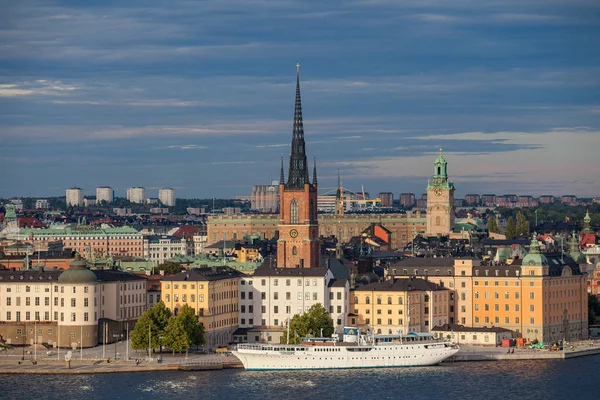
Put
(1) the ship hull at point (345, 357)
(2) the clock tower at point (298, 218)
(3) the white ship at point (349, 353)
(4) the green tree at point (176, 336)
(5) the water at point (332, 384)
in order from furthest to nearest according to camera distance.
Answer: (2) the clock tower at point (298, 218) < (4) the green tree at point (176, 336) < (3) the white ship at point (349, 353) < (1) the ship hull at point (345, 357) < (5) the water at point (332, 384)

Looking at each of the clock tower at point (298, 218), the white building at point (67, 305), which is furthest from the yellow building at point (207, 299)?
the clock tower at point (298, 218)

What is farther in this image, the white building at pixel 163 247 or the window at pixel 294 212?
the white building at pixel 163 247

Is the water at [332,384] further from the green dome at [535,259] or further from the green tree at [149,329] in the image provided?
the green dome at [535,259]

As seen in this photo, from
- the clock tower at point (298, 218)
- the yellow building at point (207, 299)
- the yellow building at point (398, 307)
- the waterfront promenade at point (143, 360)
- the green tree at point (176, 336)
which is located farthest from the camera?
the clock tower at point (298, 218)

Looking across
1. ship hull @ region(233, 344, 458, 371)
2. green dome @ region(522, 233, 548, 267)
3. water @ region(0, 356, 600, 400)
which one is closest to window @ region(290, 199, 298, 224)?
green dome @ region(522, 233, 548, 267)

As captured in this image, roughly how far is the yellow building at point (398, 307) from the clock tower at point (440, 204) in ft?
252

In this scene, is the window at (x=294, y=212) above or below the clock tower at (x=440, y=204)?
below

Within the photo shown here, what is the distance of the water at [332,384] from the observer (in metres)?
A: 78.7

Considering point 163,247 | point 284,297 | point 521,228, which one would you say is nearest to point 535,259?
point 284,297

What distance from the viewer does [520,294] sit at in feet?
324

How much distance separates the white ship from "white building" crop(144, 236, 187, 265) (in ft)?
302

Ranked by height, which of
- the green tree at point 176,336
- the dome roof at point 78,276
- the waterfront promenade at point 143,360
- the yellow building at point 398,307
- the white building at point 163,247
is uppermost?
the white building at point 163,247

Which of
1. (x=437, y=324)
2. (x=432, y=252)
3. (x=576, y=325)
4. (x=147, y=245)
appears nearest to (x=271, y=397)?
(x=437, y=324)

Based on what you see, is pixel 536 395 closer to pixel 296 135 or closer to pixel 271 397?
pixel 271 397
